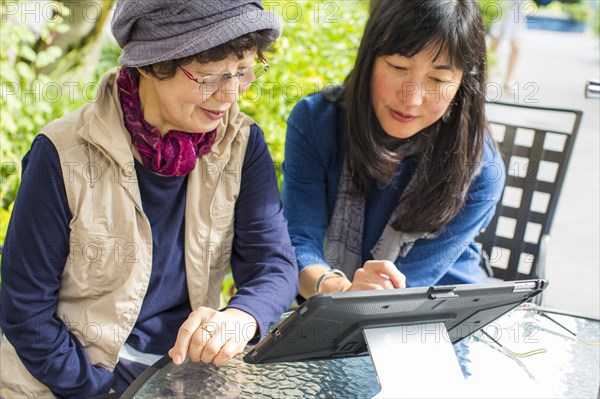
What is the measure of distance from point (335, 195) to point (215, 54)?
747 millimetres

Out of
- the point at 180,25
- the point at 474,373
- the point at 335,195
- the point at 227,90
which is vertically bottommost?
the point at 474,373

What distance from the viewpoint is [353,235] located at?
211cm

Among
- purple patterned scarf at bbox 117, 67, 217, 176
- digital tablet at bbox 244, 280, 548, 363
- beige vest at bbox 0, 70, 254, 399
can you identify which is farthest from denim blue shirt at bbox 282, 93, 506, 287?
digital tablet at bbox 244, 280, 548, 363

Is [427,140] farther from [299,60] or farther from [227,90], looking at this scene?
[299,60]

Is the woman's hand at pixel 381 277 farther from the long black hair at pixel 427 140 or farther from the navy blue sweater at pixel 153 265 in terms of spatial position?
the long black hair at pixel 427 140

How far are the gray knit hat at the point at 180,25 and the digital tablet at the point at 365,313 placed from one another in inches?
23.8

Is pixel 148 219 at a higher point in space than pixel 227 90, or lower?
lower

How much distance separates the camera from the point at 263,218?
1779mm

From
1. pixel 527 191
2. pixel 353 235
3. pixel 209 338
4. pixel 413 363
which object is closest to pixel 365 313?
pixel 413 363

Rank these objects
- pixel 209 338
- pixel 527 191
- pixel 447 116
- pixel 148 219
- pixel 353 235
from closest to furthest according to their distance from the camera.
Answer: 1. pixel 209 338
2. pixel 148 219
3. pixel 447 116
4. pixel 353 235
5. pixel 527 191

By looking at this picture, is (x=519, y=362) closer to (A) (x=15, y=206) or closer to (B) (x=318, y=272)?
(B) (x=318, y=272)

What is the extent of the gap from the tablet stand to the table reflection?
0.06m

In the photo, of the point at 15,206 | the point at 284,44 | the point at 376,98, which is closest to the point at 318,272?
the point at 376,98

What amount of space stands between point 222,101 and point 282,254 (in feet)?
1.41
